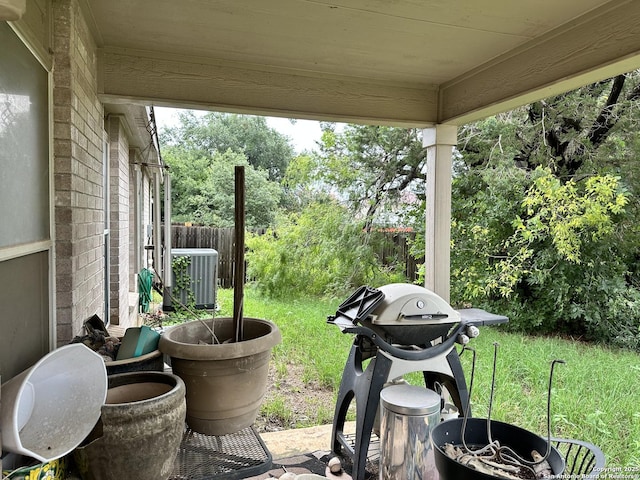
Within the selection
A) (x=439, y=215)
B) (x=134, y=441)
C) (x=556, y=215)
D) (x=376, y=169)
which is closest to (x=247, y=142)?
(x=376, y=169)

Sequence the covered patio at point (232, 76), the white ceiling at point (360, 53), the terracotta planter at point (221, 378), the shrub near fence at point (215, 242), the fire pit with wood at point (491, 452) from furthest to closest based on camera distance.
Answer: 1. the shrub near fence at point (215, 242)
2. the terracotta planter at point (221, 378)
3. the white ceiling at point (360, 53)
4. the covered patio at point (232, 76)
5. the fire pit with wood at point (491, 452)

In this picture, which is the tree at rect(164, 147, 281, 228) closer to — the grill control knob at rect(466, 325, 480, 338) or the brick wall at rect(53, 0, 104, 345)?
the brick wall at rect(53, 0, 104, 345)

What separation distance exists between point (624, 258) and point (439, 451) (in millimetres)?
5820

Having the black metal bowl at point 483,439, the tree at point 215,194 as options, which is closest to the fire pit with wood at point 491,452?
the black metal bowl at point 483,439

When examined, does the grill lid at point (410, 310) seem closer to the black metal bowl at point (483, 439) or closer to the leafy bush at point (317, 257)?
the black metal bowl at point (483, 439)

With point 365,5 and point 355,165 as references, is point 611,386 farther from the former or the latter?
point 355,165

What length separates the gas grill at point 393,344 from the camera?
2.21 meters

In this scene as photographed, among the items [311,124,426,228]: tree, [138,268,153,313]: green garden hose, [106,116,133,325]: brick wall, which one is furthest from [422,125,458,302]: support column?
[138,268,153,313]: green garden hose

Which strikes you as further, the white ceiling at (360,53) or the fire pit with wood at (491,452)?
the white ceiling at (360,53)

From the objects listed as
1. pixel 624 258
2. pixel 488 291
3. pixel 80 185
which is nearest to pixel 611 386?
pixel 488 291

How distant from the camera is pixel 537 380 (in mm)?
4070

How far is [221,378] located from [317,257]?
530 centimetres

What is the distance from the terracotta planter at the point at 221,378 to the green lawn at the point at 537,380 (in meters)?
1.15

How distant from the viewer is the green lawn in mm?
3166
